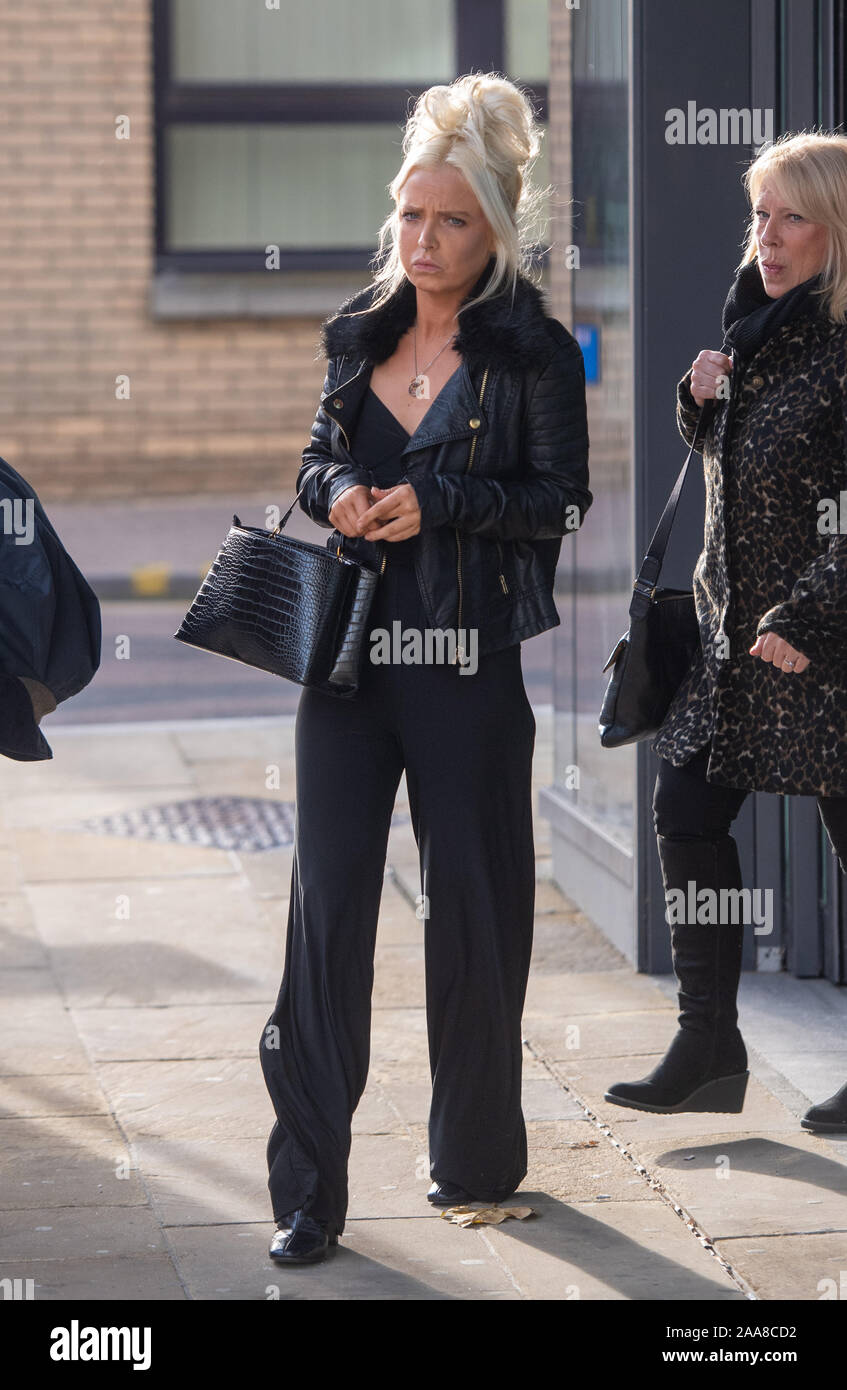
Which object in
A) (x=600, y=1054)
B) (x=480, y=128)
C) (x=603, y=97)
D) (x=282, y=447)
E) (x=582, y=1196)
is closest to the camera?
(x=480, y=128)

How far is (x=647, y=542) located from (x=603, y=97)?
1.25 m

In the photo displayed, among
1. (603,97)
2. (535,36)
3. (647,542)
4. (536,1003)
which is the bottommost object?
(536,1003)

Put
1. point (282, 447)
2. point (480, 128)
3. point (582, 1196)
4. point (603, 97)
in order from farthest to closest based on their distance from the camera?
point (282, 447) → point (603, 97) → point (582, 1196) → point (480, 128)

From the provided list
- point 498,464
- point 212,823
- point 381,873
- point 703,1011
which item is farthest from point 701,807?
point 212,823

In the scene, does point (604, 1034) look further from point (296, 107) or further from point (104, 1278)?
point (296, 107)

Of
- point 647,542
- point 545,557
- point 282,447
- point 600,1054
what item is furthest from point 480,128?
point 282,447

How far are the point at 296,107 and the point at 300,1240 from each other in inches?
629

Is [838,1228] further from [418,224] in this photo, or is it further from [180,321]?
[180,321]

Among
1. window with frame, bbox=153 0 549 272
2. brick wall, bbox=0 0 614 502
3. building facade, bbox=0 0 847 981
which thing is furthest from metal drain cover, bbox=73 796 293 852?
window with frame, bbox=153 0 549 272

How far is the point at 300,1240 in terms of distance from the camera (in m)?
3.52

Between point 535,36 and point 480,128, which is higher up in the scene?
point 535,36

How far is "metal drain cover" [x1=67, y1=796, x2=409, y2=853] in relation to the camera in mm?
7109

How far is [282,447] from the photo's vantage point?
689 inches

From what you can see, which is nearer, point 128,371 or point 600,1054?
point 600,1054
